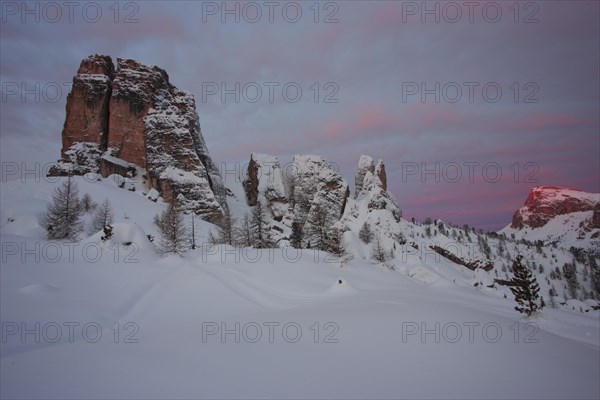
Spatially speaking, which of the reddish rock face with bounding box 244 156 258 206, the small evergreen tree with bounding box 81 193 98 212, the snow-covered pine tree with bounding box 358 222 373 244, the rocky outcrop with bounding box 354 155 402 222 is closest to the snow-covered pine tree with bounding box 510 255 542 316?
the snow-covered pine tree with bounding box 358 222 373 244

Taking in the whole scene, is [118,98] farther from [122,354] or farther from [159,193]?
[122,354]

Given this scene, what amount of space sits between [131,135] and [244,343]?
8459 centimetres

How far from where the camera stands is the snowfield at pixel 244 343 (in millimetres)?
6105

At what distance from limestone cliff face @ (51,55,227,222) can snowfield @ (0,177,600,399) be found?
5458 centimetres

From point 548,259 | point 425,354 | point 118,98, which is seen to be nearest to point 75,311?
point 425,354

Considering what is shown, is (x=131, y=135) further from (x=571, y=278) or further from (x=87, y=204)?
(x=571, y=278)

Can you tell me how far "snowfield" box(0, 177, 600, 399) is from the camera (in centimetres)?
611

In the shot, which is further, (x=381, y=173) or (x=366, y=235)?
(x=381, y=173)

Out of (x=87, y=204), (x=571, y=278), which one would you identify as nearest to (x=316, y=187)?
(x=87, y=204)

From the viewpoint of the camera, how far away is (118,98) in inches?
3068

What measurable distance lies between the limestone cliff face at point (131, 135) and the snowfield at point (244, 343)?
54.6 m

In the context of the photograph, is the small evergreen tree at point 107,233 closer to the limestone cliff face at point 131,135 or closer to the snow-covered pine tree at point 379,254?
the snow-covered pine tree at point 379,254

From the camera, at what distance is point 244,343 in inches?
353

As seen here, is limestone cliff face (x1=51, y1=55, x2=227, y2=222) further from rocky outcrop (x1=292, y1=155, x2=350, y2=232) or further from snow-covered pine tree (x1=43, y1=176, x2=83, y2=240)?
snow-covered pine tree (x1=43, y1=176, x2=83, y2=240)
